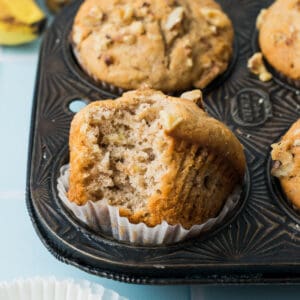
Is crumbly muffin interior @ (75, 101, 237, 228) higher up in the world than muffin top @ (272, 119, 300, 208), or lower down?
higher up

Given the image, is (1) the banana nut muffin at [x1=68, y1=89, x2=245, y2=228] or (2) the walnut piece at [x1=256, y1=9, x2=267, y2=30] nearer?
(1) the banana nut muffin at [x1=68, y1=89, x2=245, y2=228]

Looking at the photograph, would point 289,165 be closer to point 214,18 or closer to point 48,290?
point 214,18

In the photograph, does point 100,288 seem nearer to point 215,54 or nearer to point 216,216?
point 216,216

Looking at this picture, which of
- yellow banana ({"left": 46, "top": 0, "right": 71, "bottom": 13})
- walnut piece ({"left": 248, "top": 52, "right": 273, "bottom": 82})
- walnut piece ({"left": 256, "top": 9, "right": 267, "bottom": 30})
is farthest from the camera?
yellow banana ({"left": 46, "top": 0, "right": 71, "bottom": 13})

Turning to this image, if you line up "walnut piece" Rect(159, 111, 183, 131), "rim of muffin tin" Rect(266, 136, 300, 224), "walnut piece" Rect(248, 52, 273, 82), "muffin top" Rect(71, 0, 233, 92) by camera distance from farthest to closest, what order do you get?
"walnut piece" Rect(248, 52, 273, 82) < "muffin top" Rect(71, 0, 233, 92) < "rim of muffin tin" Rect(266, 136, 300, 224) < "walnut piece" Rect(159, 111, 183, 131)

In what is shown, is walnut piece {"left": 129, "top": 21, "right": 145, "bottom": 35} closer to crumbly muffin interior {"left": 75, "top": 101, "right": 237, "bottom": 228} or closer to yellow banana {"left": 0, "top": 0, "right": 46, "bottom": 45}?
crumbly muffin interior {"left": 75, "top": 101, "right": 237, "bottom": 228}

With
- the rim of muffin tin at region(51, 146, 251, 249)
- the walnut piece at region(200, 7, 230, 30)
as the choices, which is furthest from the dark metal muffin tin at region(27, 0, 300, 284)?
the walnut piece at region(200, 7, 230, 30)

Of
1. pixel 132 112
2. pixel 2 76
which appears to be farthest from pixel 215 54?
pixel 2 76
